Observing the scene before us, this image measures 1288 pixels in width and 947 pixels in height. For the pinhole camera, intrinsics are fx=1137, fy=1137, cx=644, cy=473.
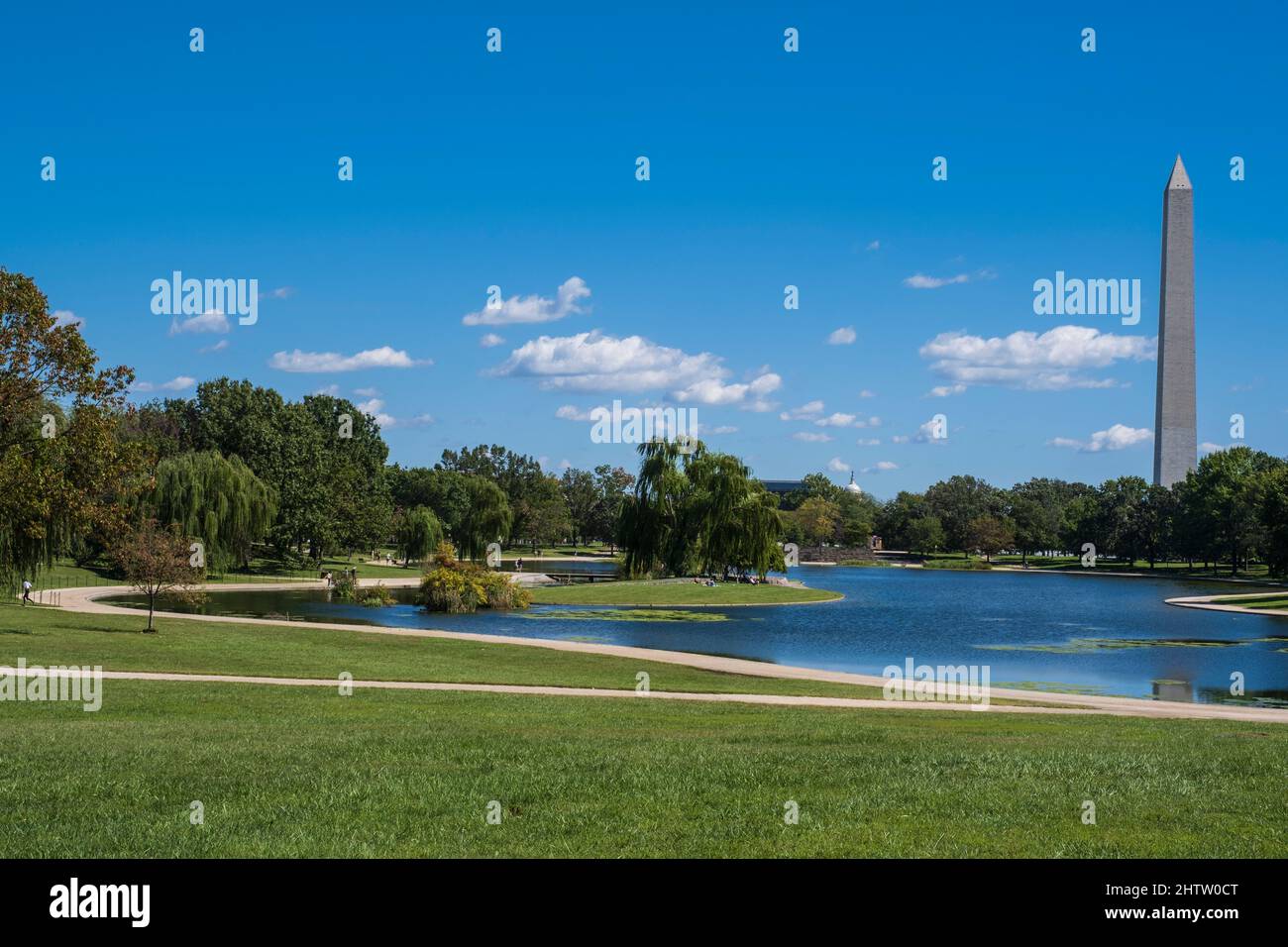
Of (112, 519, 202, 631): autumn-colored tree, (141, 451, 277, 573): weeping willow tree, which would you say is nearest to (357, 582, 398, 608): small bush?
(141, 451, 277, 573): weeping willow tree

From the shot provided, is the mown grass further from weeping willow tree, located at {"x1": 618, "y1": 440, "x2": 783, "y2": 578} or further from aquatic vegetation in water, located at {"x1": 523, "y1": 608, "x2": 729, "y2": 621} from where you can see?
weeping willow tree, located at {"x1": 618, "y1": 440, "x2": 783, "y2": 578}

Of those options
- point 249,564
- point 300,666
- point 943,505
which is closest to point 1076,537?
point 943,505

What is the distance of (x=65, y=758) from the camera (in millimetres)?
12320

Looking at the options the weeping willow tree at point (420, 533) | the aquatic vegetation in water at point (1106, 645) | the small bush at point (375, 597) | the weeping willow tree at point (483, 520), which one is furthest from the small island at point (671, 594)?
the weeping willow tree at point (483, 520)

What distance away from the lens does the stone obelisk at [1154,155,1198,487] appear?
292 ft

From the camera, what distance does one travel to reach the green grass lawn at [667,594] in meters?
62.6

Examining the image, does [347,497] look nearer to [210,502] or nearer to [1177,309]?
[210,502]

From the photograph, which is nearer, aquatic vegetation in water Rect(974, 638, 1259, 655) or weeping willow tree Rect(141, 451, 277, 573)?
aquatic vegetation in water Rect(974, 638, 1259, 655)

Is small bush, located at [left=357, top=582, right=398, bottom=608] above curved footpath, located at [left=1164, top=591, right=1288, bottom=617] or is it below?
above

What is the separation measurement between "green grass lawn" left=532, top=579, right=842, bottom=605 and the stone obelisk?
41406 mm

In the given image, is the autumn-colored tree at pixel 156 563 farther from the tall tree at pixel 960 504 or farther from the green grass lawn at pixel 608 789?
the tall tree at pixel 960 504

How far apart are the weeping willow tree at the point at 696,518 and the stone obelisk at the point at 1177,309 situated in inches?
1559
